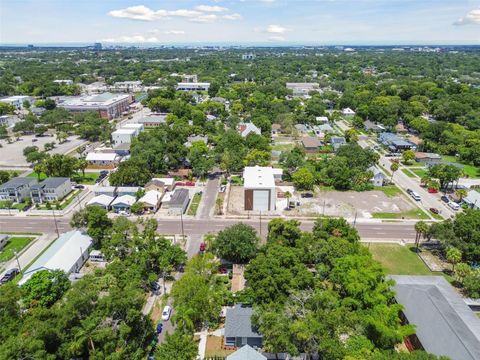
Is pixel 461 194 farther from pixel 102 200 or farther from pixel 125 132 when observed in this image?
pixel 125 132

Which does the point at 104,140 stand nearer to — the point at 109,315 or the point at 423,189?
the point at 109,315

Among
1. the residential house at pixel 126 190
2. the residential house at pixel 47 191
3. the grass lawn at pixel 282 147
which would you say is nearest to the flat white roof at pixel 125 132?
the residential house at pixel 47 191

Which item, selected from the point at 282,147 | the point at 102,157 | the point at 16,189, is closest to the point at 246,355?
the point at 16,189

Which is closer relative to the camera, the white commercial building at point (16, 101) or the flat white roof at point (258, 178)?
the flat white roof at point (258, 178)

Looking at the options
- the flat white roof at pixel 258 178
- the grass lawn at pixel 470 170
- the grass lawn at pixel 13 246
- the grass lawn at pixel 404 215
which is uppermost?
the flat white roof at pixel 258 178

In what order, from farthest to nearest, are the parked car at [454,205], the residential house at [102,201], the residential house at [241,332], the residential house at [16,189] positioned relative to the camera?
the residential house at [16,189] → the parked car at [454,205] → the residential house at [102,201] → the residential house at [241,332]

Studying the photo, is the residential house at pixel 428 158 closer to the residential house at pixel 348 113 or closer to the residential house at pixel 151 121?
the residential house at pixel 348 113

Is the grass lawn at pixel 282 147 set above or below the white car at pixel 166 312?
above

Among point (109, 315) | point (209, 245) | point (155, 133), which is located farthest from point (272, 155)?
point (109, 315)
